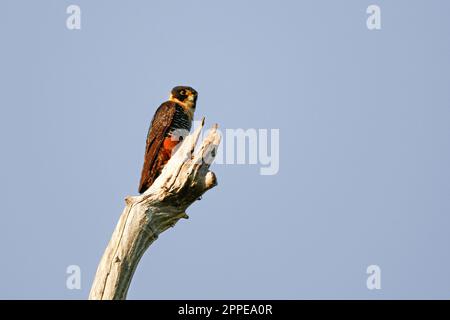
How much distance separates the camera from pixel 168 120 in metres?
12.0

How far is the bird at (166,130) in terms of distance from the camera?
37.2 ft

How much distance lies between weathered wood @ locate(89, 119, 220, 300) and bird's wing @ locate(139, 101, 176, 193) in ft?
7.45

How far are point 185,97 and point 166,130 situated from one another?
1107 millimetres

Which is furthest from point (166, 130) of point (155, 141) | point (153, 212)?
point (153, 212)

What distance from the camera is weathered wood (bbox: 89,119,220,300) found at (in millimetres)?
8016

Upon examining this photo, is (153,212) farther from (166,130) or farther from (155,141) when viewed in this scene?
(166,130)

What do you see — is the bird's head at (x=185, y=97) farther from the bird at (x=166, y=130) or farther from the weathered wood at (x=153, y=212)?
the weathered wood at (x=153, y=212)

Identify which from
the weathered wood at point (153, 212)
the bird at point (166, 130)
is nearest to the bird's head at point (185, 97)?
the bird at point (166, 130)

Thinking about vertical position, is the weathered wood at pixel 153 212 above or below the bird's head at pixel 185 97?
below

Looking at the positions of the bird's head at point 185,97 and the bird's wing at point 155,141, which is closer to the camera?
the bird's wing at point 155,141

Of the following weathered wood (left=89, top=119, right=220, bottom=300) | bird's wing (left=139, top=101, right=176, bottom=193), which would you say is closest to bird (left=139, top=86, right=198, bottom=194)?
bird's wing (left=139, top=101, right=176, bottom=193)

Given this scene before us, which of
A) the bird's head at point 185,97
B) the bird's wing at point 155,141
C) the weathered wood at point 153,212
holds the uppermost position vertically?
the bird's head at point 185,97
